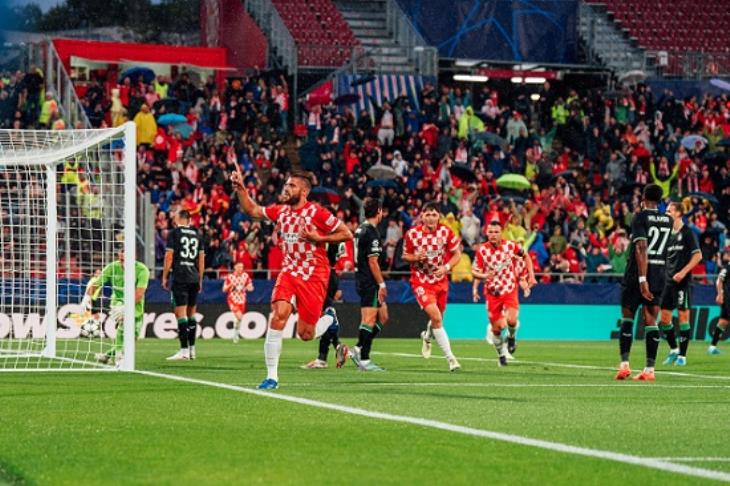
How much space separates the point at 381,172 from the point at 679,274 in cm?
1815

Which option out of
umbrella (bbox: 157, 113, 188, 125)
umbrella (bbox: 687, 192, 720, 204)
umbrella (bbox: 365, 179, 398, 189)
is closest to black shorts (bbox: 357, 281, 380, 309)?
umbrella (bbox: 365, 179, 398, 189)

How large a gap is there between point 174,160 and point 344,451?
3038cm

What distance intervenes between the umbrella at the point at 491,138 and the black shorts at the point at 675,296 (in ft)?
65.0

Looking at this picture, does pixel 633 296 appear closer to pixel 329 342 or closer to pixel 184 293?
pixel 329 342

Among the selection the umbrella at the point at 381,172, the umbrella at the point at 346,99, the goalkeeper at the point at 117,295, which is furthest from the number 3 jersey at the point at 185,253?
the umbrella at the point at 346,99

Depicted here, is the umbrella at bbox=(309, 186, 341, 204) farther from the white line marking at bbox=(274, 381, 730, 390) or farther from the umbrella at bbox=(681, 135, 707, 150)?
the white line marking at bbox=(274, 381, 730, 390)

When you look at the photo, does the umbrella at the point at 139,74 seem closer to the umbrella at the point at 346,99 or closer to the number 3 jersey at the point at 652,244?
the umbrella at the point at 346,99

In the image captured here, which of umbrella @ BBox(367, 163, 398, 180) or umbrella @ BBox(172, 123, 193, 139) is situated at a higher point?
umbrella @ BBox(172, 123, 193, 139)

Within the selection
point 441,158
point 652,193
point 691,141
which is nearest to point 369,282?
point 652,193

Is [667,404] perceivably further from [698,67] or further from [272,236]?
[698,67]

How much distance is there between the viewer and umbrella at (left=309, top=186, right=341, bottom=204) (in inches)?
1443

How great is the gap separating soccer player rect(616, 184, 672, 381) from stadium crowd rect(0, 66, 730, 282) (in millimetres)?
17157

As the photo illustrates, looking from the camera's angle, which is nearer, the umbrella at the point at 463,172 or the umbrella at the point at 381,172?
the umbrella at the point at 381,172

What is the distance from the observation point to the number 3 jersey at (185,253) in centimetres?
2272
